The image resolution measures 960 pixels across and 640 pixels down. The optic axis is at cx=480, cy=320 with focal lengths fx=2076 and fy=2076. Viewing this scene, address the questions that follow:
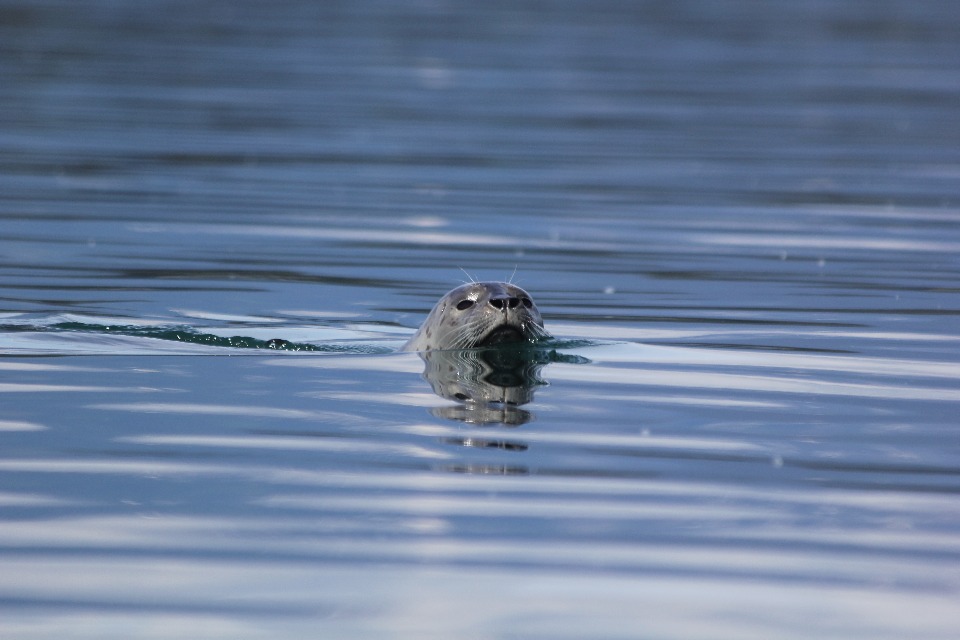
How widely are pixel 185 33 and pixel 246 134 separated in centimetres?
2089

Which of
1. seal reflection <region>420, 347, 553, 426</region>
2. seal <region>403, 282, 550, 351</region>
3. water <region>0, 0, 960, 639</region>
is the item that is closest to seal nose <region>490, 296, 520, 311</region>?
seal <region>403, 282, 550, 351</region>

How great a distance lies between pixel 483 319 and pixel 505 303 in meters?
0.15

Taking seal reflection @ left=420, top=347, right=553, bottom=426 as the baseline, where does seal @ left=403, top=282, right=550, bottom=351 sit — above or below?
above

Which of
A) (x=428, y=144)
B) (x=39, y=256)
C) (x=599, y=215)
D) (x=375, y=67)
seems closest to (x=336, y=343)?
(x=39, y=256)

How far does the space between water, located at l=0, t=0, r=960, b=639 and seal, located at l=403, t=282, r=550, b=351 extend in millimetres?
210

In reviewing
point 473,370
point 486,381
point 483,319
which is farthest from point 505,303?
point 486,381

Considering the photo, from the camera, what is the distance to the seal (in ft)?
36.6

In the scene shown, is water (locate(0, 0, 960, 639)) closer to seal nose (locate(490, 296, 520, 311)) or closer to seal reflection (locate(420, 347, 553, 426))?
seal reflection (locate(420, 347, 553, 426))

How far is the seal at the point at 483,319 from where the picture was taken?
36.6 ft

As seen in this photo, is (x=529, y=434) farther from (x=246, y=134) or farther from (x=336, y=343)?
(x=246, y=134)

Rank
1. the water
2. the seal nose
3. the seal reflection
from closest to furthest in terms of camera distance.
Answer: the water < the seal reflection < the seal nose

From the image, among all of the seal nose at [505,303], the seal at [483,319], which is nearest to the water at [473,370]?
the seal at [483,319]

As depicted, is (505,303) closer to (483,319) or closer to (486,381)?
(483,319)

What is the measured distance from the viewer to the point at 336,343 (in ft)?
38.5
